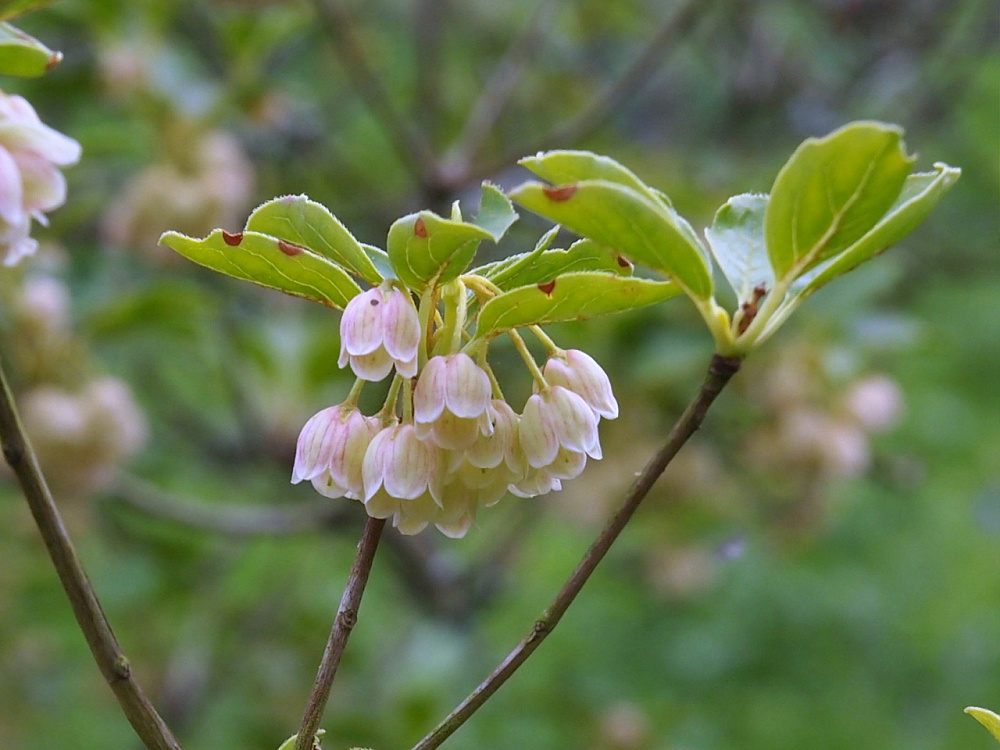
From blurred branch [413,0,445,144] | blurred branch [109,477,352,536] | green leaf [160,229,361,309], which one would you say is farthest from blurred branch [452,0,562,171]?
green leaf [160,229,361,309]

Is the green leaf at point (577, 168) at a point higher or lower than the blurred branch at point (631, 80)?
higher

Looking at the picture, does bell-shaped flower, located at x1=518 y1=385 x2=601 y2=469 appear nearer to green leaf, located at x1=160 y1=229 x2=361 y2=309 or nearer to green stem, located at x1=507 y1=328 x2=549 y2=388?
green stem, located at x1=507 y1=328 x2=549 y2=388

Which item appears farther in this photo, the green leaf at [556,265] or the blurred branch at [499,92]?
the blurred branch at [499,92]

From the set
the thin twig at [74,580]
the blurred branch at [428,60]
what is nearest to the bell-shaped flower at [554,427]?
the thin twig at [74,580]

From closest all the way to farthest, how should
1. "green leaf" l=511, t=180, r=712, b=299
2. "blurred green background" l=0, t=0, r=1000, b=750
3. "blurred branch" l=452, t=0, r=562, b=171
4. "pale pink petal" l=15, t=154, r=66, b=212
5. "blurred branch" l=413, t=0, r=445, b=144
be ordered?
"green leaf" l=511, t=180, r=712, b=299, "pale pink petal" l=15, t=154, r=66, b=212, "blurred green background" l=0, t=0, r=1000, b=750, "blurred branch" l=452, t=0, r=562, b=171, "blurred branch" l=413, t=0, r=445, b=144

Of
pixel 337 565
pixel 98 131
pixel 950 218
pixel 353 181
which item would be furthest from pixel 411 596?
pixel 950 218

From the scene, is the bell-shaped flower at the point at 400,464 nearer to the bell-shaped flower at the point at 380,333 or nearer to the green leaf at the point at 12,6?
the bell-shaped flower at the point at 380,333
